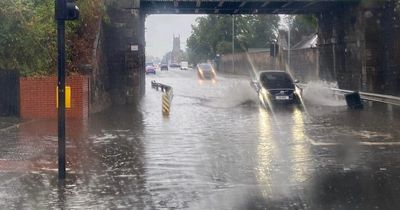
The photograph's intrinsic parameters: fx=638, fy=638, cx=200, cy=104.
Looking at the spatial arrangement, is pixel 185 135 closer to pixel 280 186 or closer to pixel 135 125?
pixel 135 125

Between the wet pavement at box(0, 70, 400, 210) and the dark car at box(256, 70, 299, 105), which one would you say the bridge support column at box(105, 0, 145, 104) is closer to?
the dark car at box(256, 70, 299, 105)

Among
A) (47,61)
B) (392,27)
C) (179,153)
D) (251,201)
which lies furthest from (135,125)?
(392,27)

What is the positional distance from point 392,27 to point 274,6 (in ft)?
22.8

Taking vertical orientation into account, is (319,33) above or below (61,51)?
above

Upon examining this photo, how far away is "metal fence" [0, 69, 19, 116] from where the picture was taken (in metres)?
21.2

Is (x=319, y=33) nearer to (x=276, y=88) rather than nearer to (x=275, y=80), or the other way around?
(x=275, y=80)

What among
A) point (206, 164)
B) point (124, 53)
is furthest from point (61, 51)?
point (124, 53)

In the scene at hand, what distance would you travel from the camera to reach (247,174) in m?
10.9

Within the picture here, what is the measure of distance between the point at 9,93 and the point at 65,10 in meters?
12.0

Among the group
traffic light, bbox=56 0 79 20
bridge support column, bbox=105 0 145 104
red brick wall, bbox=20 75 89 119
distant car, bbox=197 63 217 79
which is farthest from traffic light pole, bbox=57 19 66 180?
distant car, bbox=197 63 217 79

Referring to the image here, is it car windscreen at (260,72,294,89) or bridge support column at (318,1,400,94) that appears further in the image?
bridge support column at (318,1,400,94)

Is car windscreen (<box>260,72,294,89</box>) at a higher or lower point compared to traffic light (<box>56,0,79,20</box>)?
lower

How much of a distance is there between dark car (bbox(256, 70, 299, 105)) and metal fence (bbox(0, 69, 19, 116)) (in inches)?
472

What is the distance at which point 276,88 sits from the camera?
2934cm
